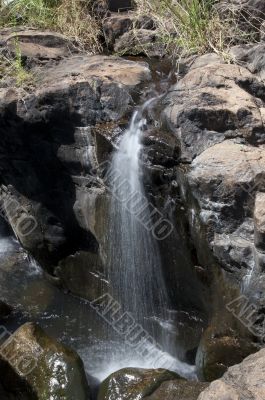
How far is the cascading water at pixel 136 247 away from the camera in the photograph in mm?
4230

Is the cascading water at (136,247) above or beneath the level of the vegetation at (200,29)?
beneath

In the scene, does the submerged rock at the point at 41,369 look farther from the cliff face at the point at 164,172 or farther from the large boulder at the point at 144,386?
the cliff face at the point at 164,172

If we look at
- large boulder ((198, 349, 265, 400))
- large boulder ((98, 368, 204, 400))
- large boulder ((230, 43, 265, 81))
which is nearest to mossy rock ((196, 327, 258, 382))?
large boulder ((98, 368, 204, 400))

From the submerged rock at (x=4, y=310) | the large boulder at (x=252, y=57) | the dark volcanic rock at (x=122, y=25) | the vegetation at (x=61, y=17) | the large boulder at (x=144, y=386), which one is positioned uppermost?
the vegetation at (x=61, y=17)

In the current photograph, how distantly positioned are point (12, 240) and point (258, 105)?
3.50 metres

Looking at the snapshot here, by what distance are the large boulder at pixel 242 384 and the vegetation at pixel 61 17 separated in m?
4.39

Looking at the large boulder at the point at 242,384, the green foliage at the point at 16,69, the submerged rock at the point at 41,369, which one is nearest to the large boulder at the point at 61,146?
the green foliage at the point at 16,69

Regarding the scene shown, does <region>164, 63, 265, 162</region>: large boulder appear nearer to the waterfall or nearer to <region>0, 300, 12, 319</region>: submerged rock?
the waterfall

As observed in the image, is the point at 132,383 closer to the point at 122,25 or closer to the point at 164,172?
the point at 164,172

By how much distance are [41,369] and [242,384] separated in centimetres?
178

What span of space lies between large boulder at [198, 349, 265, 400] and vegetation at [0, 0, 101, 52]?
4.39 metres

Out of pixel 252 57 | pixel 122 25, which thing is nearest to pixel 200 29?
pixel 252 57

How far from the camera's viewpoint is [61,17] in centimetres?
630

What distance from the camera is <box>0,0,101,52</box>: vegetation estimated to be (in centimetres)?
613
